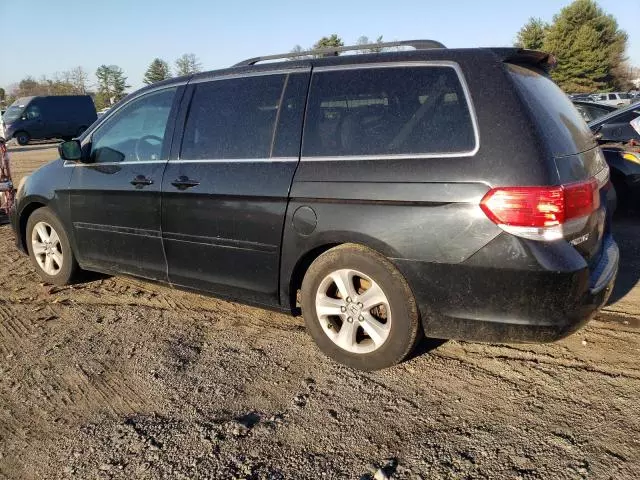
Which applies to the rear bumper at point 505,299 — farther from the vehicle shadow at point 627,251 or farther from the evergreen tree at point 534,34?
the evergreen tree at point 534,34

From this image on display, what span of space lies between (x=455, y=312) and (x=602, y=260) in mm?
965

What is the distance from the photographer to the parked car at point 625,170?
6473 millimetres

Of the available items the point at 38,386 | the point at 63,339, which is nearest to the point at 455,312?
the point at 38,386

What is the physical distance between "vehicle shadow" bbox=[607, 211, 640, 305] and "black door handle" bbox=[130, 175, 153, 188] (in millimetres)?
3702

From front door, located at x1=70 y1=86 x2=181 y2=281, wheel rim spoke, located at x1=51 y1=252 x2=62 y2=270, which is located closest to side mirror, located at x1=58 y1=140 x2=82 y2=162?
front door, located at x1=70 y1=86 x2=181 y2=281

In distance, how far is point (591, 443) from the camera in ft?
8.36

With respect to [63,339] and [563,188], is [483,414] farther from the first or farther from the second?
[63,339]

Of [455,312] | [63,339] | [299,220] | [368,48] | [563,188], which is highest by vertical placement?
[368,48]

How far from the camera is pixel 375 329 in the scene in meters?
3.22

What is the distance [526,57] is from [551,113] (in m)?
0.40

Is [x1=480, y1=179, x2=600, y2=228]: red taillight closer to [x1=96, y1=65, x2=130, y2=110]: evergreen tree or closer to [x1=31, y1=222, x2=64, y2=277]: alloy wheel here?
[x1=31, y1=222, x2=64, y2=277]: alloy wheel

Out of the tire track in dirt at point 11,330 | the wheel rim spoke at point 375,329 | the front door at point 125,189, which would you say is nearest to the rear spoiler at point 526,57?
the wheel rim spoke at point 375,329

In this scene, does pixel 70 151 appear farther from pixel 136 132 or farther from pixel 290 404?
pixel 290 404

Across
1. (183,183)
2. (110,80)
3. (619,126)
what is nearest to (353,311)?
(183,183)
